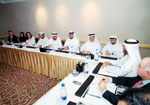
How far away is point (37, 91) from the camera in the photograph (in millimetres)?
2777

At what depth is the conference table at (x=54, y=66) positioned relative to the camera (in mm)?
1289

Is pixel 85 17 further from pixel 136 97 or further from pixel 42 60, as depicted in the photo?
pixel 136 97

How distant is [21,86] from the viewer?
3.01 meters

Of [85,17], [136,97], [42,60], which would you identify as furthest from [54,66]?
[85,17]

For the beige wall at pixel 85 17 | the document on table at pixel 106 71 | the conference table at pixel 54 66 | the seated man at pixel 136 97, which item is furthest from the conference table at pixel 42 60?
the beige wall at pixel 85 17

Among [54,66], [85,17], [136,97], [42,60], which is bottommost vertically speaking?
[54,66]

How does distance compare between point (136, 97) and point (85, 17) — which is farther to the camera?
point (85, 17)

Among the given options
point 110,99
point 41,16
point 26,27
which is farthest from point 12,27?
point 110,99

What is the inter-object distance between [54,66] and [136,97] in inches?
110

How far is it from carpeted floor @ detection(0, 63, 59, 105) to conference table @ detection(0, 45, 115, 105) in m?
0.24

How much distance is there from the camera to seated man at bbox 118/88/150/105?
59 cm

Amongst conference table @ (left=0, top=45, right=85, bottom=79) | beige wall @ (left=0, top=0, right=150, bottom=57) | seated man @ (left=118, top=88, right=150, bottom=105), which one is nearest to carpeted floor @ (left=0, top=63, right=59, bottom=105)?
conference table @ (left=0, top=45, right=85, bottom=79)

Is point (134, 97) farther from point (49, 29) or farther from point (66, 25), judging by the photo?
point (49, 29)

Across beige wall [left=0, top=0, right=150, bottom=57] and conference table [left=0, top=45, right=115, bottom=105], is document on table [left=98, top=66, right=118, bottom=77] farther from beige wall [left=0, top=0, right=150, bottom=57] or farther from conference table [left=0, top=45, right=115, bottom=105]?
beige wall [left=0, top=0, right=150, bottom=57]
